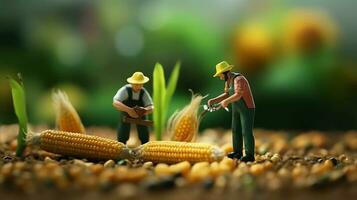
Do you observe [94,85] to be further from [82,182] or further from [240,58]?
[82,182]

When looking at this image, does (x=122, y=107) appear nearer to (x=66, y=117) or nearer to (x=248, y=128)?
(x=66, y=117)

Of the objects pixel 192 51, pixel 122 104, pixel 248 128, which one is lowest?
pixel 248 128

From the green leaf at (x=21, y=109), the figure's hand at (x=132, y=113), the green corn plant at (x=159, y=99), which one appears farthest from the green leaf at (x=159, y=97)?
the green leaf at (x=21, y=109)

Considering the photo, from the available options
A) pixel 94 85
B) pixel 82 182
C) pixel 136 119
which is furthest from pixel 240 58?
pixel 82 182

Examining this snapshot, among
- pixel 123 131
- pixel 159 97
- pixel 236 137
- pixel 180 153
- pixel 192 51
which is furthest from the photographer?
pixel 192 51

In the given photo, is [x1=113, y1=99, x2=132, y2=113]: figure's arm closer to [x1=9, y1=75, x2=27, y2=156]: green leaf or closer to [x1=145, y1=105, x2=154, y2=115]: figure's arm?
[x1=145, y1=105, x2=154, y2=115]: figure's arm

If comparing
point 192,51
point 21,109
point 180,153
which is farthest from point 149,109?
point 192,51
